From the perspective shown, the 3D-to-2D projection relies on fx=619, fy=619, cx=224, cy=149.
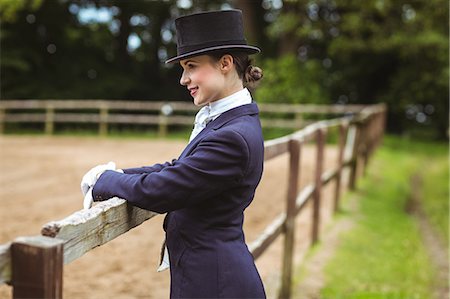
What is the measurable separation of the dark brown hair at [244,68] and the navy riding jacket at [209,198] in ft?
→ 0.31

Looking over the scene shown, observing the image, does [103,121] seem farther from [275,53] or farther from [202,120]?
[202,120]

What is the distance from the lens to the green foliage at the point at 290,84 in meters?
16.3

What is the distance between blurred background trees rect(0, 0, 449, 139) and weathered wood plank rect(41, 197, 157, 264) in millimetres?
11621

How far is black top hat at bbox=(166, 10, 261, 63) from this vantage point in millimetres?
1961

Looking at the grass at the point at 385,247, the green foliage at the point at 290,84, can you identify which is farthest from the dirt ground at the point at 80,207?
the green foliage at the point at 290,84

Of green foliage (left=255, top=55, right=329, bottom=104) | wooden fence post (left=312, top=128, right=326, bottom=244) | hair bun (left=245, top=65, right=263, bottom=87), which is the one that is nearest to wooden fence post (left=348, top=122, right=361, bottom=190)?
wooden fence post (left=312, top=128, right=326, bottom=244)

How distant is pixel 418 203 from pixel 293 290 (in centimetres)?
523

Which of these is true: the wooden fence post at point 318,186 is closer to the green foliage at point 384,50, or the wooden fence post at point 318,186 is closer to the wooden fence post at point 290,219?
the wooden fence post at point 290,219

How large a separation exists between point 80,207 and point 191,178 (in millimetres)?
5276

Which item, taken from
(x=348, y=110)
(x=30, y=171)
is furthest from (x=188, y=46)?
(x=348, y=110)

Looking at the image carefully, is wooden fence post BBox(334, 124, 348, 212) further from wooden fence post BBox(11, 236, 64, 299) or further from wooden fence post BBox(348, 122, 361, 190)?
wooden fence post BBox(11, 236, 64, 299)

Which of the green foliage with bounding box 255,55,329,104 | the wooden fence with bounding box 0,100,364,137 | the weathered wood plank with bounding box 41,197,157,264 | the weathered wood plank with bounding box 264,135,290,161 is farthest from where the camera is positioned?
the green foliage with bounding box 255,55,329,104

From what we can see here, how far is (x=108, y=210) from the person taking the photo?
175cm

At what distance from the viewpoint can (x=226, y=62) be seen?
2.00m
